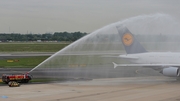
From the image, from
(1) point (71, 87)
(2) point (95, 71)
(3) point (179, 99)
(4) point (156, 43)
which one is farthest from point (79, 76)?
(4) point (156, 43)

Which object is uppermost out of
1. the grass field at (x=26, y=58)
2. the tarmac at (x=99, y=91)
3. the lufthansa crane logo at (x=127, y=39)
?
the lufthansa crane logo at (x=127, y=39)

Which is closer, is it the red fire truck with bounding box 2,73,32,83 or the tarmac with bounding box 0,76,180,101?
the tarmac with bounding box 0,76,180,101

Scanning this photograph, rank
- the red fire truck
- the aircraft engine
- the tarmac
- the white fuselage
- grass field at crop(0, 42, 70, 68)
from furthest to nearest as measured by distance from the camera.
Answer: grass field at crop(0, 42, 70, 68), the white fuselage, the aircraft engine, the red fire truck, the tarmac

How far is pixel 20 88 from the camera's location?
118 feet

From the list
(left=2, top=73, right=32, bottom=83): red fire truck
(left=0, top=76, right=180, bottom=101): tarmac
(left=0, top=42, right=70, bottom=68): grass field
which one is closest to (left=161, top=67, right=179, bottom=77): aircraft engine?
(left=0, top=76, right=180, bottom=101): tarmac

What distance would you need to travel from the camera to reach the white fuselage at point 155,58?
145ft

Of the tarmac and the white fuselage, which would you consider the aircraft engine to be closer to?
the tarmac

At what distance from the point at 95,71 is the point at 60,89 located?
1787 centimetres

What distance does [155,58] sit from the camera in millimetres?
45469

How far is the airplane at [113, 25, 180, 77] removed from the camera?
41781 mm

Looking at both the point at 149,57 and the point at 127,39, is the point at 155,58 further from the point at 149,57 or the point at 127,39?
the point at 127,39

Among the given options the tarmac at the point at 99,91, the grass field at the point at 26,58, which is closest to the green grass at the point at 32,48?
the grass field at the point at 26,58

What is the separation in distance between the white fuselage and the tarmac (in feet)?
9.79

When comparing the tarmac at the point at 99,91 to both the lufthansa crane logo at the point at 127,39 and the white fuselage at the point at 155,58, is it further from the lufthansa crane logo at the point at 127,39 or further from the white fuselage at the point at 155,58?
the lufthansa crane logo at the point at 127,39
